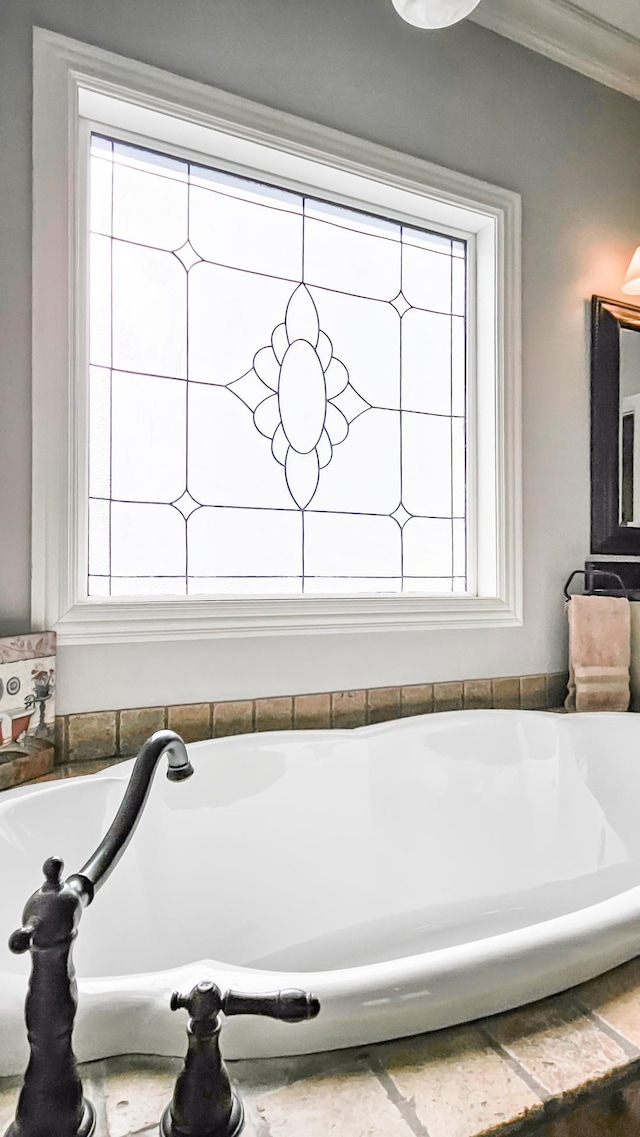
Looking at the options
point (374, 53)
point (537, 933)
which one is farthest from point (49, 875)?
point (374, 53)

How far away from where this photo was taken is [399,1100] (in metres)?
0.61

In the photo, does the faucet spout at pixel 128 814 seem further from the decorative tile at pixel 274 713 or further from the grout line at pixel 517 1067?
the decorative tile at pixel 274 713

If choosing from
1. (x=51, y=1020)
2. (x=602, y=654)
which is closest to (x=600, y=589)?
(x=602, y=654)

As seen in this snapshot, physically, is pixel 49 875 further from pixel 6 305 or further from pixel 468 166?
pixel 468 166

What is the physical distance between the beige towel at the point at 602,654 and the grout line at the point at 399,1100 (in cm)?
163

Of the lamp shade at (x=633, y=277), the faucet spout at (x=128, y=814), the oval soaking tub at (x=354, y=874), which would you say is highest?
the lamp shade at (x=633, y=277)

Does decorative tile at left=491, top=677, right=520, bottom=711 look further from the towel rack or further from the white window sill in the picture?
the towel rack

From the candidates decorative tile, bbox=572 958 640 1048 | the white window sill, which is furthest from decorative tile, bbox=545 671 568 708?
decorative tile, bbox=572 958 640 1048

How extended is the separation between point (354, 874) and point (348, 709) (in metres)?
0.42

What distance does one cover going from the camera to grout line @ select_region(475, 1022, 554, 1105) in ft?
1.99

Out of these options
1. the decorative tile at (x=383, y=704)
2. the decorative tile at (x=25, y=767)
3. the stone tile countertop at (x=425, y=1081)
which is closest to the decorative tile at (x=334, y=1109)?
the stone tile countertop at (x=425, y=1081)

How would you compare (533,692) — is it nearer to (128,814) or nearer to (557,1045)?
(557,1045)

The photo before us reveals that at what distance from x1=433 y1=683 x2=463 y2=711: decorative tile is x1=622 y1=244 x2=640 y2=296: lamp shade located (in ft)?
4.80

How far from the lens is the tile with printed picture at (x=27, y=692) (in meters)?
1.38
